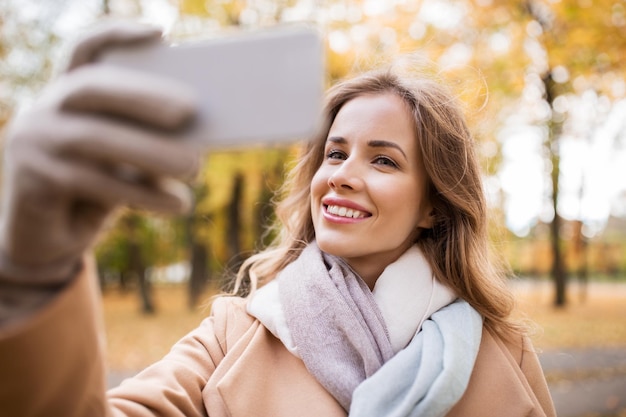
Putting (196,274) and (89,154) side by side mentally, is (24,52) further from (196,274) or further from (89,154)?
(89,154)

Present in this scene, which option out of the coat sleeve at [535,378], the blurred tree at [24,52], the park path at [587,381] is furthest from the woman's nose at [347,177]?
the blurred tree at [24,52]

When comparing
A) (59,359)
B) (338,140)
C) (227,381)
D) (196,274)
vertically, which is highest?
(338,140)

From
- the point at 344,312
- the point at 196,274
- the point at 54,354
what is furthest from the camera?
the point at 196,274

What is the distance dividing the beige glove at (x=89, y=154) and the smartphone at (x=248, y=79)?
0.08 ft

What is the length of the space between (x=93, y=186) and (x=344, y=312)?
123 centimetres

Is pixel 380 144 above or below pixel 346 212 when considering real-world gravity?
above

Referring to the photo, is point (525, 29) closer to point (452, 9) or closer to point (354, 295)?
point (452, 9)

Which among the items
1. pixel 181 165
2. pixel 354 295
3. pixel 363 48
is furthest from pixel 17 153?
pixel 363 48

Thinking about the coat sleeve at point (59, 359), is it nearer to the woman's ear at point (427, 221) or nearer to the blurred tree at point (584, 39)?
the woman's ear at point (427, 221)

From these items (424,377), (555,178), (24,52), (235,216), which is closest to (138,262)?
(235,216)

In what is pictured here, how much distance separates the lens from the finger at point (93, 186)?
894 millimetres

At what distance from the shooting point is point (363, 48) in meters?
9.38

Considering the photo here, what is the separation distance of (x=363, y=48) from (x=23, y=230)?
893cm

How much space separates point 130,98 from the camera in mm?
892
